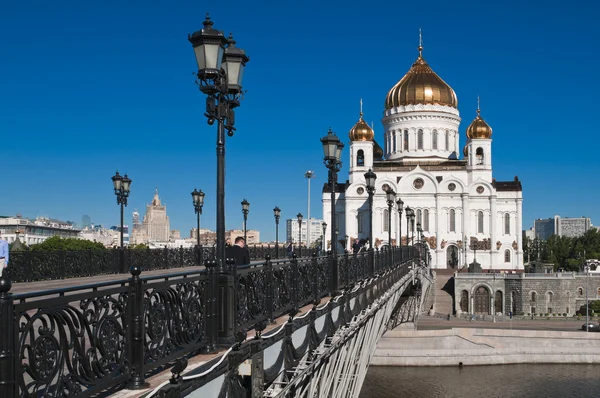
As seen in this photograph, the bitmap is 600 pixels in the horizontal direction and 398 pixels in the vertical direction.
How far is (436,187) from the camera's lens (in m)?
69.1

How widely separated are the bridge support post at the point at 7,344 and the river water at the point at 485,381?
30.7m

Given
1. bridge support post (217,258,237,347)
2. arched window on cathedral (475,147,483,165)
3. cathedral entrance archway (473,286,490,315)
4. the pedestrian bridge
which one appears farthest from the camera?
arched window on cathedral (475,147,483,165)

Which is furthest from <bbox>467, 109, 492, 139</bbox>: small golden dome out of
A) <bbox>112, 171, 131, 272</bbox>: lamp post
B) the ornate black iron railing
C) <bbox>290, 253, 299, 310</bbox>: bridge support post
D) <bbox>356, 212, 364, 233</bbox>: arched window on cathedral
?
<bbox>290, 253, 299, 310</bbox>: bridge support post

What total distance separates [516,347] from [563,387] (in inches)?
265

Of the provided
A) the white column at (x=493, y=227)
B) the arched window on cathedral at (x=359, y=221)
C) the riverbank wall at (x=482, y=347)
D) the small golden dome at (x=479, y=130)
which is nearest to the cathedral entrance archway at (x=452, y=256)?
the white column at (x=493, y=227)

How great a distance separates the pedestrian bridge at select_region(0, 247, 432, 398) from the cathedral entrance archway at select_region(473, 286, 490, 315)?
52.0m

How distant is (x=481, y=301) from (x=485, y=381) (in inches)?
1028

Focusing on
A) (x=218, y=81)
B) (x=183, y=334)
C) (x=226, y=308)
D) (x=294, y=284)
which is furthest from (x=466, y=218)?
(x=183, y=334)

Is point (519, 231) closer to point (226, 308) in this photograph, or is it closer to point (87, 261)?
point (87, 261)

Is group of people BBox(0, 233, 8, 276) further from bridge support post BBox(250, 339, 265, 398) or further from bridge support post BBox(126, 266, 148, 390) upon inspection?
bridge support post BBox(126, 266, 148, 390)

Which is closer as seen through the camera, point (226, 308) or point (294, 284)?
point (226, 308)

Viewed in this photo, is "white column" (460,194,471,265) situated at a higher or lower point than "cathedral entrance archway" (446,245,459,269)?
higher

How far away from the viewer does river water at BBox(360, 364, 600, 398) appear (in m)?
34.6

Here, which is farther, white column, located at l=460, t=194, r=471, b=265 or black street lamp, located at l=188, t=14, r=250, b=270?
white column, located at l=460, t=194, r=471, b=265
